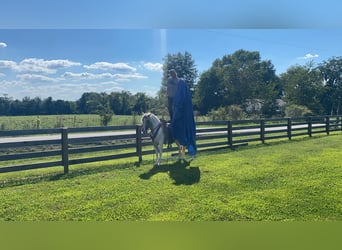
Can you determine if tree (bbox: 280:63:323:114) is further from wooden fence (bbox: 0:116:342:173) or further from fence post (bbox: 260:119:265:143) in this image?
wooden fence (bbox: 0:116:342:173)

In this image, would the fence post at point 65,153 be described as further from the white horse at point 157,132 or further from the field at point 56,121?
the white horse at point 157,132

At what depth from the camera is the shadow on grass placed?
4391 mm

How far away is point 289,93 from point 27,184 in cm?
567

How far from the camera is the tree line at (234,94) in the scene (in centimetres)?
436

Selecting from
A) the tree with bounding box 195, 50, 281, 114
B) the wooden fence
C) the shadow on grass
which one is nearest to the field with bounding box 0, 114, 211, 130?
the wooden fence

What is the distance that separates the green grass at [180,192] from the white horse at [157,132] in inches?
9.7

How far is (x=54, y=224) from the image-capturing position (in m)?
3.08

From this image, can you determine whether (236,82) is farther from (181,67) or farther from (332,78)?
(332,78)

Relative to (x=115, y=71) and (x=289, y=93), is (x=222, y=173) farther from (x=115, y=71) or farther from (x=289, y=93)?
(x=289, y=93)

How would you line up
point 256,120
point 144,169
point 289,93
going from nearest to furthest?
1. point 144,169
2. point 289,93
3. point 256,120

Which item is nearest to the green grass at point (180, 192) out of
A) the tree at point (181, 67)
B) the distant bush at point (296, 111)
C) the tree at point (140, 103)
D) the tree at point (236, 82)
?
the tree at point (140, 103)

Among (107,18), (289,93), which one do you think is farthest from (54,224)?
(289,93)

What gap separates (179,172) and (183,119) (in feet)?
2.76

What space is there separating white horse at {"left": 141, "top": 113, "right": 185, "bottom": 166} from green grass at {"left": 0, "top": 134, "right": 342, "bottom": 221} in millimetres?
247
